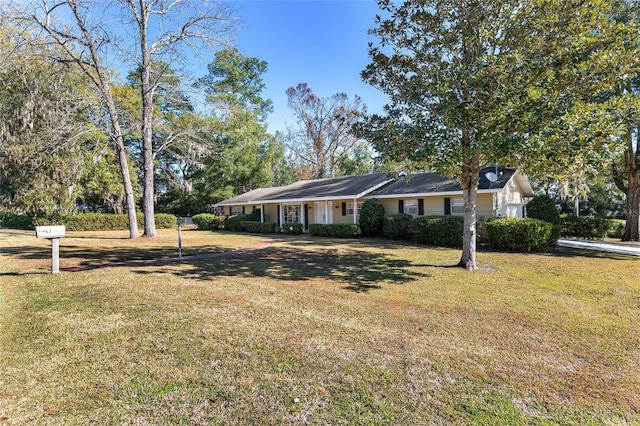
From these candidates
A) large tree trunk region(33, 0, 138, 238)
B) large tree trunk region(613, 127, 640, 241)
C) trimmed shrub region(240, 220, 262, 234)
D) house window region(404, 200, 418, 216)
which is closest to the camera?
large tree trunk region(33, 0, 138, 238)

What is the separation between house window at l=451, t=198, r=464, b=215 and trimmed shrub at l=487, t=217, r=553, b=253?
391 centimetres

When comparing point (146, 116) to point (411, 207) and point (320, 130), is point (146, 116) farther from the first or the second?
point (320, 130)

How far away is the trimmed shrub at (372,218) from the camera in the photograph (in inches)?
706

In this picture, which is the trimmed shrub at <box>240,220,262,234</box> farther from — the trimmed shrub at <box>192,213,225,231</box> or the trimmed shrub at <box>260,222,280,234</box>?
the trimmed shrub at <box>192,213,225,231</box>

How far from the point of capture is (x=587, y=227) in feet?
61.1

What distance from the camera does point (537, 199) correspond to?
1686 cm

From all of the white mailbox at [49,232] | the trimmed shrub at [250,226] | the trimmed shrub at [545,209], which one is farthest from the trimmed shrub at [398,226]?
the white mailbox at [49,232]

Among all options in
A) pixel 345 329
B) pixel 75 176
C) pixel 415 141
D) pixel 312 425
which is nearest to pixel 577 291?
pixel 415 141

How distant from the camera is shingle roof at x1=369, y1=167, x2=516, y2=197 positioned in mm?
16016

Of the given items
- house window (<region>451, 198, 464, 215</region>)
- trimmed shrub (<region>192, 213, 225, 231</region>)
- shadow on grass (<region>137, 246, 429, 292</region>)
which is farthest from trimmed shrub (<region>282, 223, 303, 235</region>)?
house window (<region>451, 198, 464, 215</region>)

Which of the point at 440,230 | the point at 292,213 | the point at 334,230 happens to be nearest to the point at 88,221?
the point at 292,213

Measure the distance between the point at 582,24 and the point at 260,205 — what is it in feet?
72.8

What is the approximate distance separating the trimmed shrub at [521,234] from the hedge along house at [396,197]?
2949 mm

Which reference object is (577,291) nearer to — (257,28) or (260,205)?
(257,28)
